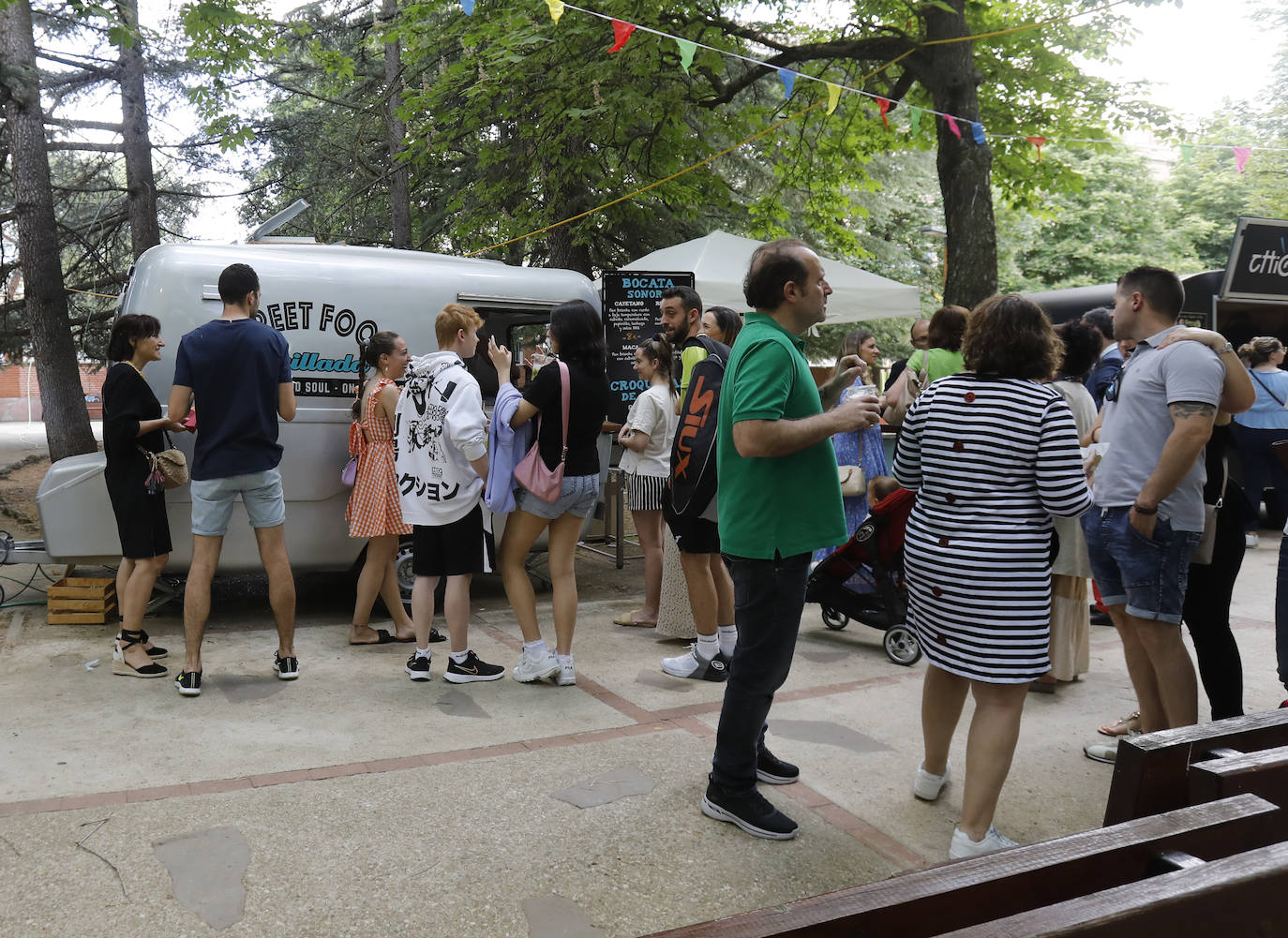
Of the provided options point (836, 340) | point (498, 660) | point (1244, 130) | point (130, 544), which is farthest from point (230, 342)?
point (1244, 130)

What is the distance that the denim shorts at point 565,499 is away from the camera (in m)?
4.83

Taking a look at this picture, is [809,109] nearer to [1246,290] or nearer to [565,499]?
[1246,290]

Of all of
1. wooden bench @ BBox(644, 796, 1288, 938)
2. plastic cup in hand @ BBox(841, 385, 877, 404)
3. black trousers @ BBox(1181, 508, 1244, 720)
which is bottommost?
black trousers @ BBox(1181, 508, 1244, 720)

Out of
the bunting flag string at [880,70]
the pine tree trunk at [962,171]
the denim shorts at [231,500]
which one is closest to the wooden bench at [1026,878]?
the denim shorts at [231,500]

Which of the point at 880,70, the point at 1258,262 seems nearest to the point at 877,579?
the point at 880,70

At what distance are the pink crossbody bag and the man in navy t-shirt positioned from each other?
4.20 ft

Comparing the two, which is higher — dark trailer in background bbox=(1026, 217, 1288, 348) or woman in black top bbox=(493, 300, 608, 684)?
dark trailer in background bbox=(1026, 217, 1288, 348)

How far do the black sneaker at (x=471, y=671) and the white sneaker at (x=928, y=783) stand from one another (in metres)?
2.31

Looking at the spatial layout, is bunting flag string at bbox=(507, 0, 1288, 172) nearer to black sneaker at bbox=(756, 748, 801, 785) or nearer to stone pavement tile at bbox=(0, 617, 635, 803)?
→ stone pavement tile at bbox=(0, 617, 635, 803)

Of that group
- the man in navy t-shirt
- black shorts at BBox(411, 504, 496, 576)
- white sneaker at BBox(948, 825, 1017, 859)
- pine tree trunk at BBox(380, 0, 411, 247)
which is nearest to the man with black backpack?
black shorts at BBox(411, 504, 496, 576)

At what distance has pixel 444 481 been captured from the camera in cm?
502

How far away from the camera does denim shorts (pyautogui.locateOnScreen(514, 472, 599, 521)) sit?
4828 mm

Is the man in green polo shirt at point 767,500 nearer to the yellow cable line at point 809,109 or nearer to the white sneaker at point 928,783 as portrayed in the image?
the white sneaker at point 928,783

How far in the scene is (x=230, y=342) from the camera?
15.6ft
